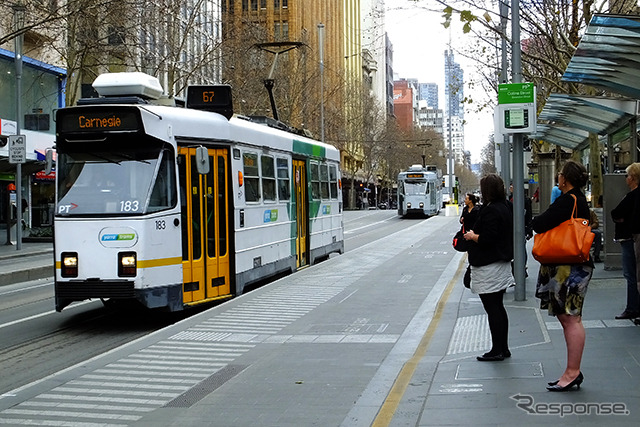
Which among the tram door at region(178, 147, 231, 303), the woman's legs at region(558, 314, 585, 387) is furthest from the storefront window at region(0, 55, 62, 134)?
the woman's legs at region(558, 314, 585, 387)

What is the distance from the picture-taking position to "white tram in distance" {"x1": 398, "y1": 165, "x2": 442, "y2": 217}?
58750 mm

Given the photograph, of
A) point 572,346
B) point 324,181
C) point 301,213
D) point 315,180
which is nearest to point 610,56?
point 572,346

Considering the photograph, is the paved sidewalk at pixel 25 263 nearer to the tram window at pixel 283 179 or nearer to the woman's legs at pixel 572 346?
the tram window at pixel 283 179

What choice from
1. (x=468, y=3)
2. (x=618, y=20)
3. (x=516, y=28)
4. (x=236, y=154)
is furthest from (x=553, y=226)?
(x=468, y=3)

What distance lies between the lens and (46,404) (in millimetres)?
7391

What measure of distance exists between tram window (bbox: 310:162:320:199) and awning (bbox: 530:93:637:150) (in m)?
5.44

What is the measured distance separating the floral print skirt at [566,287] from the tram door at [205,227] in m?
6.55

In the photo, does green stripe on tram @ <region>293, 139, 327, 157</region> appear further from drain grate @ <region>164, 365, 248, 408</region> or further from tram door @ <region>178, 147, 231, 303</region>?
drain grate @ <region>164, 365, 248, 408</region>

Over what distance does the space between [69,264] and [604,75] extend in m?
8.73

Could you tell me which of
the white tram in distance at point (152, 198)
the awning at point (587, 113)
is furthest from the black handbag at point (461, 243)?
the awning at point (587, 113)

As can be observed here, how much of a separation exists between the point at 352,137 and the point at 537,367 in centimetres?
7462

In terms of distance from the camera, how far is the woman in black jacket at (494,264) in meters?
8.37

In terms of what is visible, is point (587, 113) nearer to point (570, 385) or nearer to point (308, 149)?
point (308, 149)

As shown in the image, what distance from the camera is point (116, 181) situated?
11961 mm
